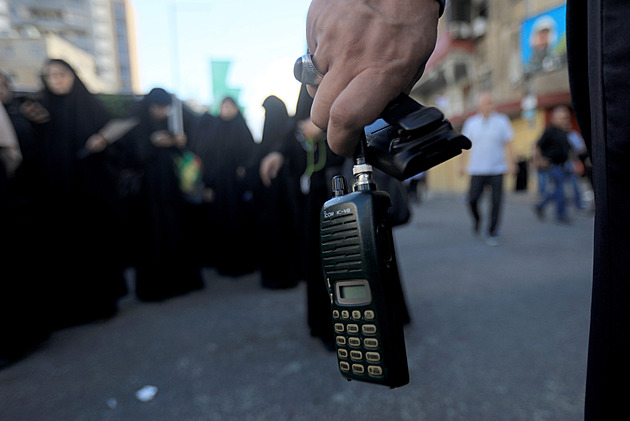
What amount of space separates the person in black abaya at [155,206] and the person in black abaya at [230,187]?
2.48 feet

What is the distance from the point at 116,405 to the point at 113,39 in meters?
76.6

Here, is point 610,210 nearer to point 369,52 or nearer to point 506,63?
point 369,52

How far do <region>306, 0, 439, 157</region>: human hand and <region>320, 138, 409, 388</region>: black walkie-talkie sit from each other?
90 mm

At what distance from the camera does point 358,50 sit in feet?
2.14

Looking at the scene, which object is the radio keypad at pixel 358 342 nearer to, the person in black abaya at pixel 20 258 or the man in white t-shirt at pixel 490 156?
the person in black abaya at pixel 20 258

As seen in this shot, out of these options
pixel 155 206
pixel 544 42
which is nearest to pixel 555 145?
pixel 155 206

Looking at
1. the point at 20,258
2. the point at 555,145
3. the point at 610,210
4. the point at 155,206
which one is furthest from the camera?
the point at 555,145

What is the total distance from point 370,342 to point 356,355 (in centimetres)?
5

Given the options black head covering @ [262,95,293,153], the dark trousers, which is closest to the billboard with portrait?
the dark trousers

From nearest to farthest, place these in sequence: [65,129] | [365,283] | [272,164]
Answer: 1. [365,283]
2. [65,129]
3. [272,164]

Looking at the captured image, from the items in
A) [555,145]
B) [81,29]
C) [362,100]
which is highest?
[81,29]

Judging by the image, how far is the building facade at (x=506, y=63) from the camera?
→ 14.4 meters

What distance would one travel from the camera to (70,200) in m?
2.97

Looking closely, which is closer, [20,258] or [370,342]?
[370,342]
